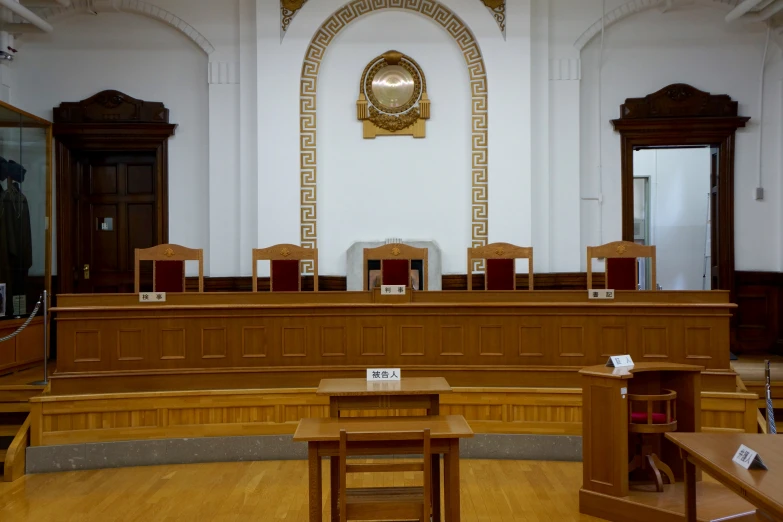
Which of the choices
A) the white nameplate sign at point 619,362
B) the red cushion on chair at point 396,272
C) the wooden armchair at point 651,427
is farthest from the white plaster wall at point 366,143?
the wooden armchair at point 651,427

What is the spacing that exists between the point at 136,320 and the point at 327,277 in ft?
7.93

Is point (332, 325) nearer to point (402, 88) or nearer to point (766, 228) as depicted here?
point (402, 88)

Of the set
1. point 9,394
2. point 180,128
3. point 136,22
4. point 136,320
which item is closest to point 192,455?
point 136,320

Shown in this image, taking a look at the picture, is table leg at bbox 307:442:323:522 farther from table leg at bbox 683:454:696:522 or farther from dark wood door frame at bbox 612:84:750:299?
dark wood door frame at bbox 612:84:750:299

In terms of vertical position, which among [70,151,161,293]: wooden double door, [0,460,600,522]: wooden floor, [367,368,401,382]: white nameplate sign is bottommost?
[0,460,600,522]: wooden floor

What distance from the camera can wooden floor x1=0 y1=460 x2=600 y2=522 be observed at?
389 centimetres

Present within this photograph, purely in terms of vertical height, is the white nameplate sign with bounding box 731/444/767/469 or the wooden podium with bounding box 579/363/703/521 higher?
the white nameplate sign with bounding box 731/444/767/469

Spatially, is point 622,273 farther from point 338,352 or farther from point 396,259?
point 338,352

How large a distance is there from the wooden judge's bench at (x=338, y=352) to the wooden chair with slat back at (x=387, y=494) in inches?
72.2

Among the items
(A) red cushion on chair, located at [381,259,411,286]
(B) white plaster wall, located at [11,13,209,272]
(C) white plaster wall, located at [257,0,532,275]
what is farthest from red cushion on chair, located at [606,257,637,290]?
(B) white plaster wall, located at [11,13,209,272]

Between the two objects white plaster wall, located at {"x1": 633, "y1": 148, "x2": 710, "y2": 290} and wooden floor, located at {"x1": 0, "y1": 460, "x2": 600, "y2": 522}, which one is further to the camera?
white plaster wall, located at {"x1": 633, "y1": 148, "x2": 710, "y2": 290}

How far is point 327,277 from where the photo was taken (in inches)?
281

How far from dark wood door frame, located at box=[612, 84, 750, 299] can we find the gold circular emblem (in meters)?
2.02

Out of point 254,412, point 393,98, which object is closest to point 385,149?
point 393,98
